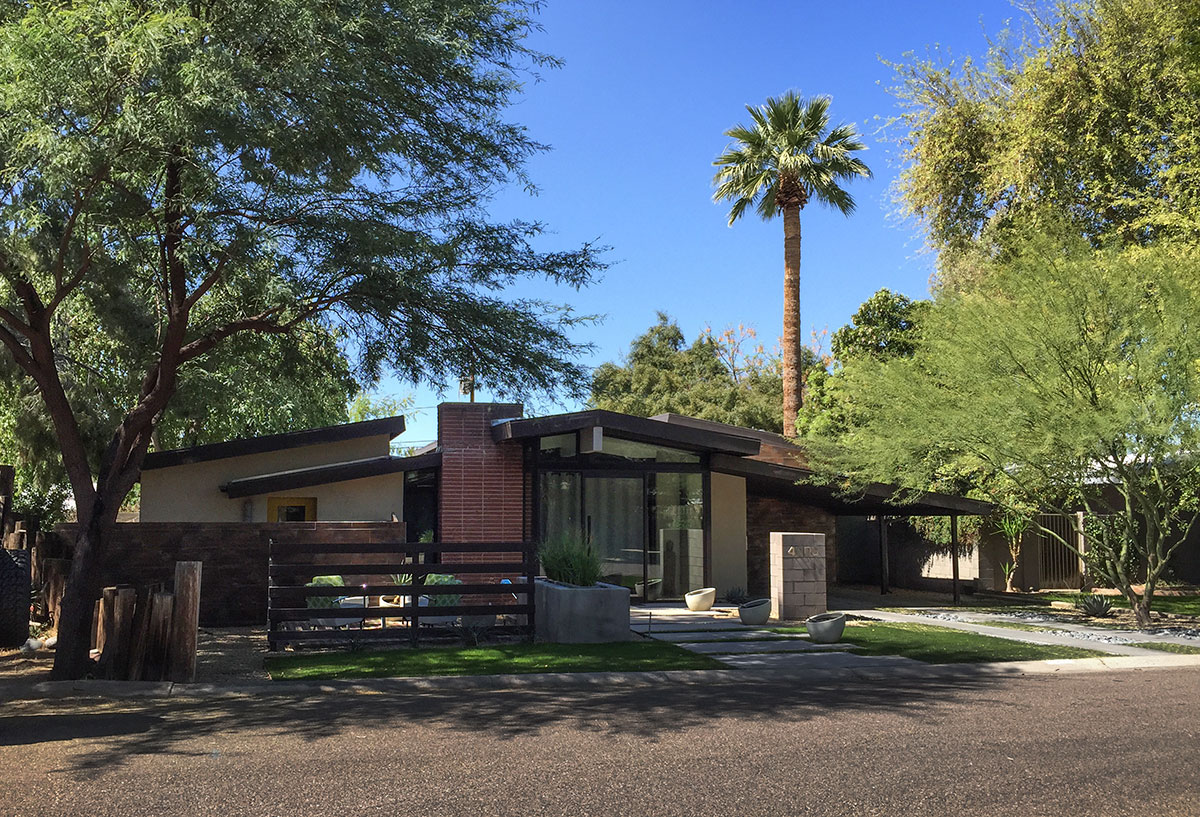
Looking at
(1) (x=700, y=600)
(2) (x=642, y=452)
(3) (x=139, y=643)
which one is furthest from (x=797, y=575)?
(3) (x=139, y=643)

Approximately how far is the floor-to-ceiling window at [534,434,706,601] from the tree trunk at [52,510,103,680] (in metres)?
9.04

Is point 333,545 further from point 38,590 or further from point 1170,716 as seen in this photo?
point 1170,716

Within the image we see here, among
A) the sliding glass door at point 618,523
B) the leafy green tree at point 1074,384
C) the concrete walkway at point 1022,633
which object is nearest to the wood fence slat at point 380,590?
the sliding glass door at point 618,523

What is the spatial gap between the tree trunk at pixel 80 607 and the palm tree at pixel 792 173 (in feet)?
73.0

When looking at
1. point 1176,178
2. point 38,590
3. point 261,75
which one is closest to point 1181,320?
point 1176,178

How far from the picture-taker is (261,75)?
Result: 10.1 metres

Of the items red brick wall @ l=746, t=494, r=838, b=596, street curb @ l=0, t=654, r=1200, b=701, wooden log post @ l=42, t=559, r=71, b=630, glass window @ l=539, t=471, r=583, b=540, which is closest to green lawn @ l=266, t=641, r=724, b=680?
street curb @ l=0, t=654, r=1200, b=701

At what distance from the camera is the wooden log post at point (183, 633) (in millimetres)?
10070

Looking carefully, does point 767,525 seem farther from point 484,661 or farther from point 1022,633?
point 484,661

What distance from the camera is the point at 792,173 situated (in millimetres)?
29688

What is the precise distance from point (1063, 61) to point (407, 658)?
19.2 m

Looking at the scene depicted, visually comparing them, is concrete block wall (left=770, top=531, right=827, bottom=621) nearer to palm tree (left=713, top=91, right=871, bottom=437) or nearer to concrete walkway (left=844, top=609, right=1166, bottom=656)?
concrete walkway (left=844, top=609, right=1166, bottom=656)

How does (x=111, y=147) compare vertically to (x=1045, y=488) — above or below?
above

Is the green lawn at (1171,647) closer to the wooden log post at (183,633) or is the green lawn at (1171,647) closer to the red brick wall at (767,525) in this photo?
the red brick wall at (767,525)
